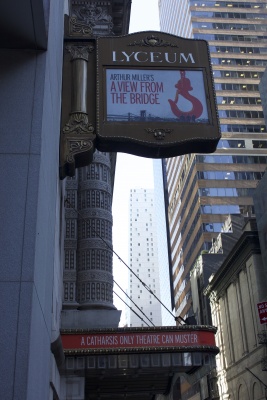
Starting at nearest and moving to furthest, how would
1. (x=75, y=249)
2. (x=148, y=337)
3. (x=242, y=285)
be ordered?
(x=148, y=337) → (x=75, y=249) → (x=242, y=285)

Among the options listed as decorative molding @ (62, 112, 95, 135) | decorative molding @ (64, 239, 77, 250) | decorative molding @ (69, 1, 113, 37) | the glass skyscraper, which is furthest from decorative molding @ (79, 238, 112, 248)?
the glass skyscraper

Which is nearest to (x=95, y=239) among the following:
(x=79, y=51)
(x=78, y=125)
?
(x=79, y=51)

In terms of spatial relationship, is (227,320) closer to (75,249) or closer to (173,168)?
(75,249)

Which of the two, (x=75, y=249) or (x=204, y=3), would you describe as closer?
(x=75, y=249)

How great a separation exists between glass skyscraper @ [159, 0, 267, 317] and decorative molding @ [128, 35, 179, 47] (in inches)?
2981

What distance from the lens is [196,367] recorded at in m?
19.1

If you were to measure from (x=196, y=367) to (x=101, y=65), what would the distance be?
1329cm

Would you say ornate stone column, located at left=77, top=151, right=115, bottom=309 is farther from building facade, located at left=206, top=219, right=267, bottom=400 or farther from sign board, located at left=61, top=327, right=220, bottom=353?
building facade, located at left=206, top=219, right=267, bottom=400

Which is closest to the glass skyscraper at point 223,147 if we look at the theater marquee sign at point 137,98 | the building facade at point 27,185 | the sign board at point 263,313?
the sign board at point 263,313

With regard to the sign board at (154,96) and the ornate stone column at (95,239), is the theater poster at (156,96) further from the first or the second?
the ornate stone column at (95,239)

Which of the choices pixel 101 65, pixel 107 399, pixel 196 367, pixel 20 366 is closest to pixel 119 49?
pixel 101 65

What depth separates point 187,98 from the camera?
10.1 meters

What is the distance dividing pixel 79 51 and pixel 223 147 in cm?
8683

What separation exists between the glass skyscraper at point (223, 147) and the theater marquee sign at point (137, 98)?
249 ft
